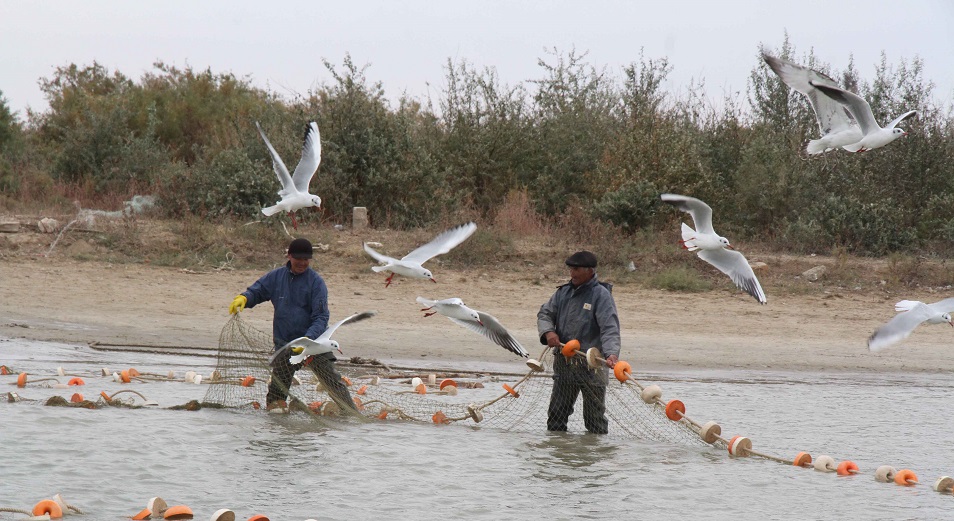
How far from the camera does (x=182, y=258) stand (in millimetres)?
17422

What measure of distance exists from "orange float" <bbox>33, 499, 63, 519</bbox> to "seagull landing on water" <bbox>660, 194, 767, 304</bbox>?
20.7 ft

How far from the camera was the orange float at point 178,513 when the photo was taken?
7262 mm

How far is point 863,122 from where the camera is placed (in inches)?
444

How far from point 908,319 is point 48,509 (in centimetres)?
728

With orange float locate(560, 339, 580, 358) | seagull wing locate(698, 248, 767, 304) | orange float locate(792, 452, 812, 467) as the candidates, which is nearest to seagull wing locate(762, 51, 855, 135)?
seagull wing locate(698, 248, 767, 304)

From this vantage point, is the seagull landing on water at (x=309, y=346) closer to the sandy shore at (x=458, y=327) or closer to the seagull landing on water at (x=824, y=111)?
the sandy shore at (x=458, y=327)

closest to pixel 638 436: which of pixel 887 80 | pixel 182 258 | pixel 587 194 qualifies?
pixel 182 258

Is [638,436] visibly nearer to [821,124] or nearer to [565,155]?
[821,124]

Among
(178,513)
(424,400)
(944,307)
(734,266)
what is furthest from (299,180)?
(944,307)

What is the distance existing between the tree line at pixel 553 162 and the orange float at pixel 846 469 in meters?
11.2

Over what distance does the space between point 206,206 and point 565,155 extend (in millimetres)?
8723

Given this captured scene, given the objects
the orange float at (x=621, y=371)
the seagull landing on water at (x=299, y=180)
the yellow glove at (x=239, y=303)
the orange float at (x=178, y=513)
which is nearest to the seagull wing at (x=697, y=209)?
the orange float at (x=621, y=371)

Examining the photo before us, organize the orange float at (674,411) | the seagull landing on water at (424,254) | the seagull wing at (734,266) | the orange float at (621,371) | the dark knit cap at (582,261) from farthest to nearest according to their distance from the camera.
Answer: the seagull wing at (734,266), the seagull landing on water at (424,254), the orange float at (674,411), the dark knit cap at (582,261), the orange float at (621,371)

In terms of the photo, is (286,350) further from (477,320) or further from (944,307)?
(944,307)
